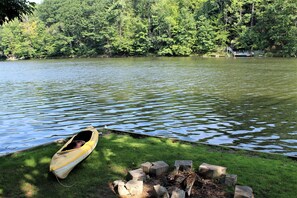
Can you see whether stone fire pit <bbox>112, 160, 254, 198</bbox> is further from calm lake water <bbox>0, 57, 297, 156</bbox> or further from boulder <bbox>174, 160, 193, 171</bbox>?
calm lake water <bbox>0, 57, 297, 156</bbox>

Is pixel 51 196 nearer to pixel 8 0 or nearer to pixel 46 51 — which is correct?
pixel 8 0

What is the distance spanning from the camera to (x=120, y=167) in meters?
6.73

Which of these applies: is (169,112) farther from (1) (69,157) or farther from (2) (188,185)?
(2) (188,185)

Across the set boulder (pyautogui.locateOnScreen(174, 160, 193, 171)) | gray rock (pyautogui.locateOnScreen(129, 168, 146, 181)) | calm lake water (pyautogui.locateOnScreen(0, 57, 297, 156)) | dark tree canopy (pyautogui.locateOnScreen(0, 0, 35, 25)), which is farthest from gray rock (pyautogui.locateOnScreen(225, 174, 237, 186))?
dark tree canopy (pyautogui.locateOnScreen(0, 0, 35, 25))

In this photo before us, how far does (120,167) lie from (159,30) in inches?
2716

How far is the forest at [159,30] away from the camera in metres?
57.2

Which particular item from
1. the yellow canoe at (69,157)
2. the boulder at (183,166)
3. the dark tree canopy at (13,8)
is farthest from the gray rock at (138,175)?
the dark tree canopy at (13,8)

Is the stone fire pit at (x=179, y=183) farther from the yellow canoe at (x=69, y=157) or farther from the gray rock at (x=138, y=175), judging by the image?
the yellow canoe at (x=69, y=157)

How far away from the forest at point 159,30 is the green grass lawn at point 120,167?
50550mm

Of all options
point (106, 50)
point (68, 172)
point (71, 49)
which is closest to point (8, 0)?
point (68, 172)

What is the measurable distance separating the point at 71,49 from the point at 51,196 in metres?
84.2

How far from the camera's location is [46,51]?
89.6 m

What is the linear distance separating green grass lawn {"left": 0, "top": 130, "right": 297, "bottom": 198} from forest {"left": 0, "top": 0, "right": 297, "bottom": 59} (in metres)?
50.6

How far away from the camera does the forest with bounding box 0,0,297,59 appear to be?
188ft
